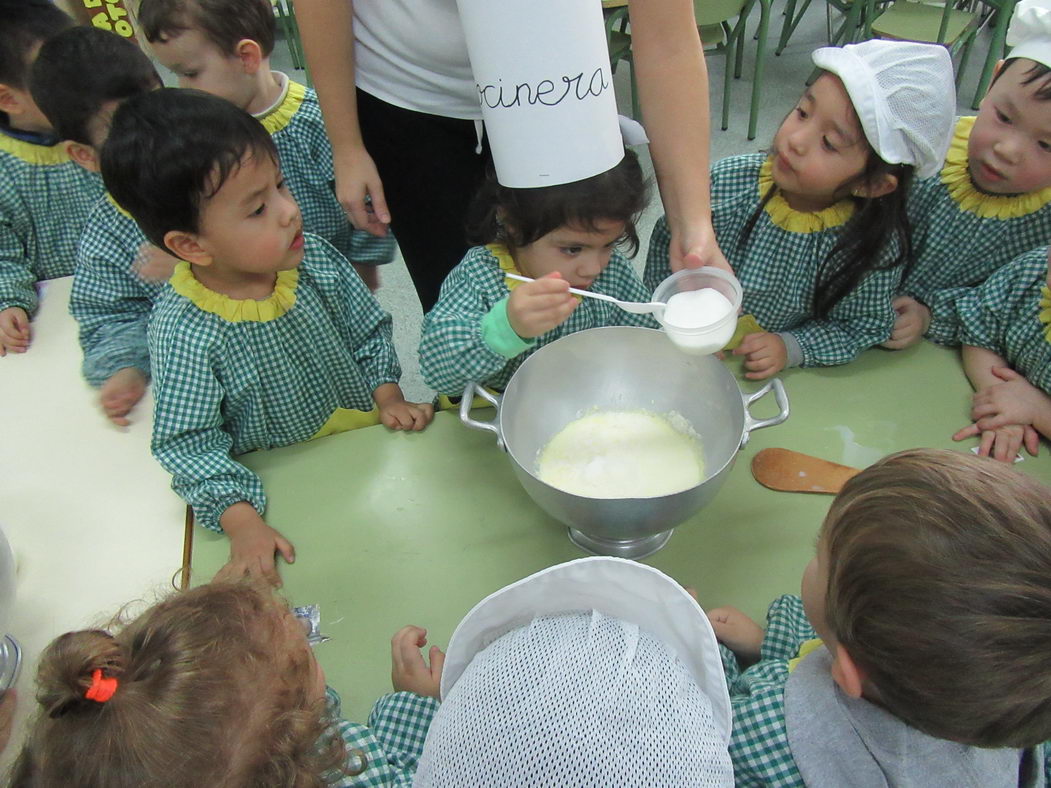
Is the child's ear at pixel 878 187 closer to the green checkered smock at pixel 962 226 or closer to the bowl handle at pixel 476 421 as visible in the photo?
the green checkered smock at pixel 962 226

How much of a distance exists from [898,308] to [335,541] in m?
0.91

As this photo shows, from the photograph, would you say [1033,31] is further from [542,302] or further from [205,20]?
[205,20]

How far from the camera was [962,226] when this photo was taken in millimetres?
1082

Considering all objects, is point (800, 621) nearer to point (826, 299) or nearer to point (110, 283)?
point (826, 299)

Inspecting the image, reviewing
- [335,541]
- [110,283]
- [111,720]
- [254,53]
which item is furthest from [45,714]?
[254,53]

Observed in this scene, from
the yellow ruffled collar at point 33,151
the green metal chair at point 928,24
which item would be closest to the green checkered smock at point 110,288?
the yellow ruffled collar at point 33,151

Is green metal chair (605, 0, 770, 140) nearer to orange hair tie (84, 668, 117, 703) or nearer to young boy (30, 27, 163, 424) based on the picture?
young boy (30, 27, 163, 424)

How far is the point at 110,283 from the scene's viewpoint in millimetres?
1121

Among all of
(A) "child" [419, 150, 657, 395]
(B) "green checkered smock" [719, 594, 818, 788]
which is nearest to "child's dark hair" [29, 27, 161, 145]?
(A) "child" [419, 150, 657, 395]

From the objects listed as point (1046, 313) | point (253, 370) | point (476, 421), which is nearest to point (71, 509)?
point (253, 370)

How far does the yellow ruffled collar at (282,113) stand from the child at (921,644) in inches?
49.4

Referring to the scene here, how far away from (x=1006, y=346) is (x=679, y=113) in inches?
22.3

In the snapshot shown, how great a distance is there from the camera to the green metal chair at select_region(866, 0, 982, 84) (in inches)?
98.7

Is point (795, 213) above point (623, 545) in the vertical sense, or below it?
above
